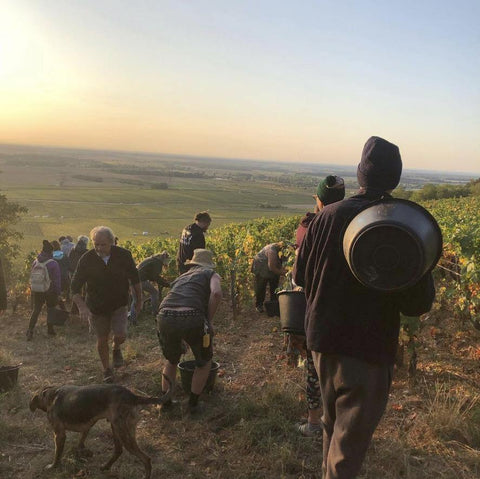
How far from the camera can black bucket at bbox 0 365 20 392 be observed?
5656 millimetres

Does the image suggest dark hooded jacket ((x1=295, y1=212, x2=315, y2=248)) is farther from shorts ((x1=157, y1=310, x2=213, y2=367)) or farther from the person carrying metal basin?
the person carrying metal basin

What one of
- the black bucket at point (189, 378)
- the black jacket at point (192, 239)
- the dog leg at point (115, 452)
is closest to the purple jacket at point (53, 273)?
the black jacket at point (192, 239)

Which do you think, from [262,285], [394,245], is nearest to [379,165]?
[394,245]

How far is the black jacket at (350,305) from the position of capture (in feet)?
7.86

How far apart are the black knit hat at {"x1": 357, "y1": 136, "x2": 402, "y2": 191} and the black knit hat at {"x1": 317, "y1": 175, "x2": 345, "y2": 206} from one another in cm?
118

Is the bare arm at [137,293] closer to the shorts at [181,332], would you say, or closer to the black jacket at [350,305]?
the shorts at [181,332]

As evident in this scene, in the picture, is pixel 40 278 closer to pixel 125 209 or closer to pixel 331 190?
pixel 331 190

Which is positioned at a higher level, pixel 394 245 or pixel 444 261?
pixel 394 245

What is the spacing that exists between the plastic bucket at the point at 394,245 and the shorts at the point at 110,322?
4430 millimetres

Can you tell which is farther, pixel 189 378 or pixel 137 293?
pixel 137 293

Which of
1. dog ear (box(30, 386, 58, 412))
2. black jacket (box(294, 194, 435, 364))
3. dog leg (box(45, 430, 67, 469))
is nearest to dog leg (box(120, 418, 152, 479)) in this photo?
dog leg (box(45, 430, 67, 469))

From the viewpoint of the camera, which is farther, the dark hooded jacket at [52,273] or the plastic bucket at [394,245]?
the dark hooded jacket at [52,273]

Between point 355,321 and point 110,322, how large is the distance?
4360 millimetres

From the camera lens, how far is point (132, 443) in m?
3.85
